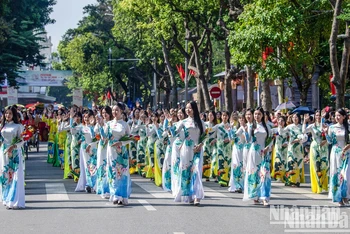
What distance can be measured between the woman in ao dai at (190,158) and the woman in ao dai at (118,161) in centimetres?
94

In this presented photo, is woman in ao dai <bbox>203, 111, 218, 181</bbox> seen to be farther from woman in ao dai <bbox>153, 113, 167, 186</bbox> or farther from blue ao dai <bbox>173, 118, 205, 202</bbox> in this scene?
blue ao dai <bbox>173, 118, 205, 202</bbox>

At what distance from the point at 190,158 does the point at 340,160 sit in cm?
260

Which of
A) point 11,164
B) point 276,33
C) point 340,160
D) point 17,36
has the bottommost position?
point 11,164

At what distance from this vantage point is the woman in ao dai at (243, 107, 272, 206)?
15922mm

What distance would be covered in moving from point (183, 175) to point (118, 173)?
1.14m

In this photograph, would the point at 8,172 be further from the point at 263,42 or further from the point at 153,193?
the point at 263,42

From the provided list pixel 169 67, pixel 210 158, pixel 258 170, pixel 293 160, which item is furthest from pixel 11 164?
pixel 169 67

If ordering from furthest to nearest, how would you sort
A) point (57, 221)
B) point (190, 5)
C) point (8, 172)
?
point (190, 5) → point (8, 172) → point (57, 221)

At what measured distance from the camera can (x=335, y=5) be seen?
2400 cm

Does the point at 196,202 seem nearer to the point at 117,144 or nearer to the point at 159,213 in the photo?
the point at 159,213

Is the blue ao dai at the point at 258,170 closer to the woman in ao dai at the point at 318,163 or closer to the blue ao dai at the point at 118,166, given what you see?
the blue ao dai at the point at 118,166

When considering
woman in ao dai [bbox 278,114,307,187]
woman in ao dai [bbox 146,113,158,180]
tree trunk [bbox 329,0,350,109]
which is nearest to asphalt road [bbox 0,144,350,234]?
woman in ao dai [bbox 278,114,307,187]

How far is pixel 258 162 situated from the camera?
16156mm

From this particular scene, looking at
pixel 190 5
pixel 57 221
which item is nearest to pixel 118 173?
pixel 57 221
